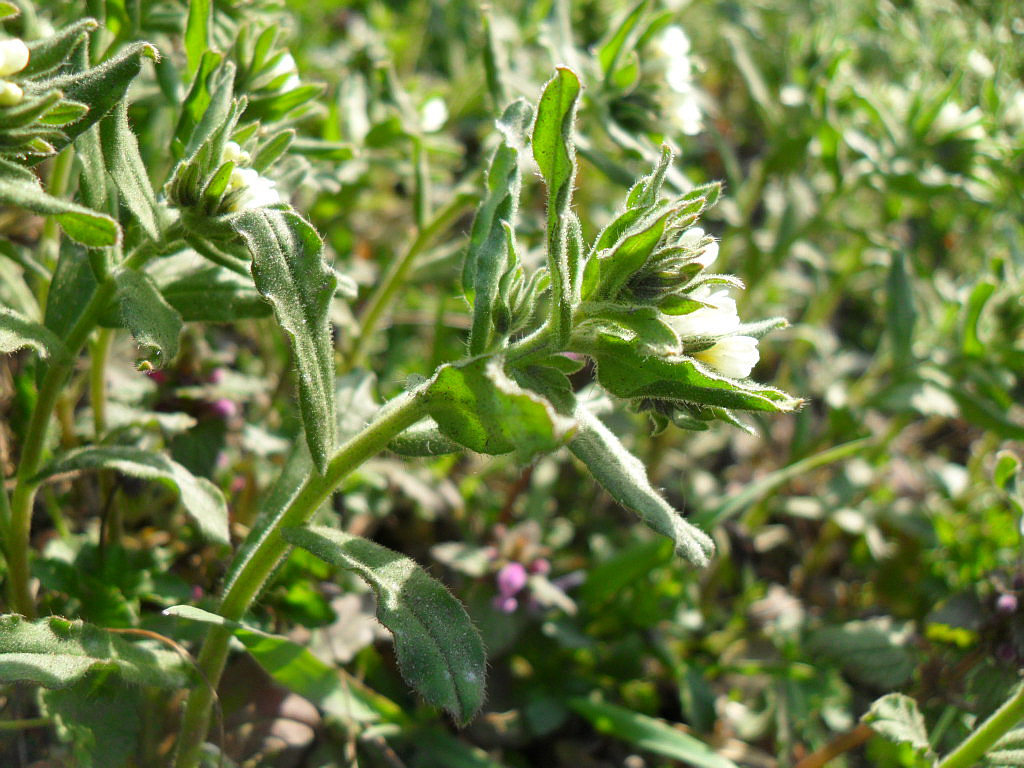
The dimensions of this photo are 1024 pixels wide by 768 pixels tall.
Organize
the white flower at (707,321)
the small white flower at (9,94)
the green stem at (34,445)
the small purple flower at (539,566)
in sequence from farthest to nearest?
the small purple flower at (539,566) → the green stem at (34,445) → the white flower at (707,321) → the small white flower at (9,94)

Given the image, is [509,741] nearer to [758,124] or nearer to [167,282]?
[167,282]

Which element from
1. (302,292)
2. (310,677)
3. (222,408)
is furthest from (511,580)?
(302,292)

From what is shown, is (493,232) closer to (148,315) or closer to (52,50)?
(148,315)

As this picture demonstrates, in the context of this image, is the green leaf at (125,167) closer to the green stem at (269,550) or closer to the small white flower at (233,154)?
the small white flower at (233,154)

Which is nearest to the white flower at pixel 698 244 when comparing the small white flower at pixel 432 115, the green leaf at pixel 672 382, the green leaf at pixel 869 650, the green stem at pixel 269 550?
the green leaf at pixel 672 382

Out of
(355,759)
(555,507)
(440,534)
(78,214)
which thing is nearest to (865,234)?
(555,507)

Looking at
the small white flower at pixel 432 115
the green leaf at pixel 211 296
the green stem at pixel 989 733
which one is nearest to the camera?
the green leaf at pixel 211 296

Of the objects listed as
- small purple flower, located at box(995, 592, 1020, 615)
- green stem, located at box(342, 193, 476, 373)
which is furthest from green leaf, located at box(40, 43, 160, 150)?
small purple flower, located at box(995, 592, 1020, 615)
